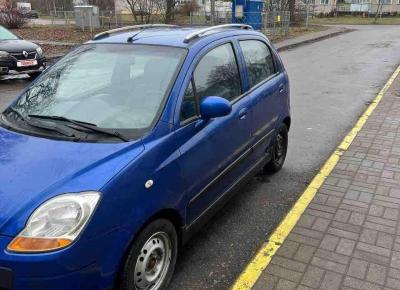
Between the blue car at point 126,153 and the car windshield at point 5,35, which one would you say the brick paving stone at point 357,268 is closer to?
the blue car at point 126,153

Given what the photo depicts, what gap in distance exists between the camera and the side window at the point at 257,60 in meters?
4.44

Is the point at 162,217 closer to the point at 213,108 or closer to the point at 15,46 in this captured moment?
the point at 213,108

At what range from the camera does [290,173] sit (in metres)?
5.52

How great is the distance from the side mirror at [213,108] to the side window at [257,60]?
112 cm

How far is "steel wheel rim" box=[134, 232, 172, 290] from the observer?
2.88 m

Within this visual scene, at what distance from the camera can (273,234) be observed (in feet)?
13.2

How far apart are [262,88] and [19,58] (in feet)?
30.0

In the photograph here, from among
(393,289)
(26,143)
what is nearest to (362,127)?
(393,289)

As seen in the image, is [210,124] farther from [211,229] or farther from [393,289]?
[393,289]

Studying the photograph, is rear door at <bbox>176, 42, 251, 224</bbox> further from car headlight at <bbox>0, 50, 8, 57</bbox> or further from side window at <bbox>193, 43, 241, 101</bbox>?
car headlight at <bbox>0, 50, 8, 57</bbox>

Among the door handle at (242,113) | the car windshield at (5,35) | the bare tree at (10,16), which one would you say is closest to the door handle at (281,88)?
the door handle at (242,113)

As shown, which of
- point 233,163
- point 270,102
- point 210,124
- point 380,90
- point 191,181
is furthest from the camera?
point 380,90

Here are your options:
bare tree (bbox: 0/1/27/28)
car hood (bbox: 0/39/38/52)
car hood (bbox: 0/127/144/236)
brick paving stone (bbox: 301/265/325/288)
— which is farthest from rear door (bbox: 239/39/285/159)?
bare tree (bbox: 0/1/27/28)

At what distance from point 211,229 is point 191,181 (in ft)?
3.18
